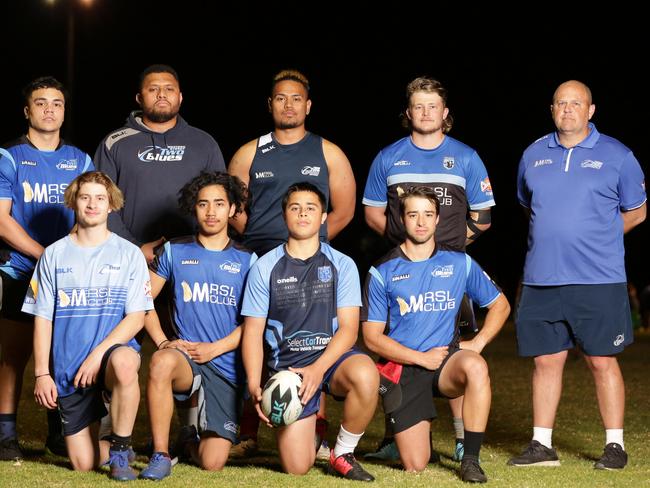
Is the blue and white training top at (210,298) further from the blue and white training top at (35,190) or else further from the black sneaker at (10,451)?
the black sneaker at (10,451)

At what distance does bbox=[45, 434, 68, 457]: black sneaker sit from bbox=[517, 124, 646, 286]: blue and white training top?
125 inches

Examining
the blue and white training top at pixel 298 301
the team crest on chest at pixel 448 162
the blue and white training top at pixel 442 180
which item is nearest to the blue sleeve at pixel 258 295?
the blue and white training top at pixel 298 301

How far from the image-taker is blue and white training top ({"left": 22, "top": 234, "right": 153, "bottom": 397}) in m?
5.99

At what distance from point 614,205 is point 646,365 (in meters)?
8.19

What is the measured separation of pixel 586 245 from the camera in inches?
263

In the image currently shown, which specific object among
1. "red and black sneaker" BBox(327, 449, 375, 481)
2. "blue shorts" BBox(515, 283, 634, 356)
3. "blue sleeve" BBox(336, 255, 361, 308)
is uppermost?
"blue sleeve" BBox(336, 255, 361, 308)

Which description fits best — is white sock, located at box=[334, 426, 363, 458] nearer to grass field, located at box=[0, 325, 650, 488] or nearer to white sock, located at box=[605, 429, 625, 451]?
grass field, located at box=[0, 325, 650, 488]

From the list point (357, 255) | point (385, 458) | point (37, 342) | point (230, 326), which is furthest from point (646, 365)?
point (357, 255)

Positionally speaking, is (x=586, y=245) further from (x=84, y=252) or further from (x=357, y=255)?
(x=357, y=255)

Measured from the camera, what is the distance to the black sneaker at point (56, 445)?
22.3ft

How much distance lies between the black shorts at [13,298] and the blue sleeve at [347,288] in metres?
2.03

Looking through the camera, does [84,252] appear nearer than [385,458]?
Yes

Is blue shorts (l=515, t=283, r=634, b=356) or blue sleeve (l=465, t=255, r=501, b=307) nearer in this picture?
blue sleeve (l=465, t=255, r=501, b=307)

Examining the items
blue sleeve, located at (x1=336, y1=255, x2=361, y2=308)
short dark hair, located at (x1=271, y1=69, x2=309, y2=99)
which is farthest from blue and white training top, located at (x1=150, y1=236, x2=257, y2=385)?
short dark hair, located at (x1=271, y1=69, x2=309, y2=99)
